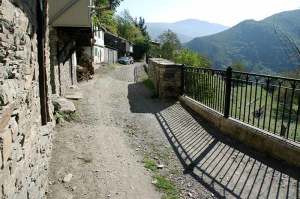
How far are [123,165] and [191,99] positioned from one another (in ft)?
14.3

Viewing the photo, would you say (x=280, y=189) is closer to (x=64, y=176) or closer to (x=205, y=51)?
(x=64, y=176)

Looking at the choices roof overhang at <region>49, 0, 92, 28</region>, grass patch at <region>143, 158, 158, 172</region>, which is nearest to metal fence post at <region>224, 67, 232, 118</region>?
grass patch at <region>143, 158, 158, 172</region>

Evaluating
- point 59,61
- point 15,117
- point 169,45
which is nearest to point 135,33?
point 169,45

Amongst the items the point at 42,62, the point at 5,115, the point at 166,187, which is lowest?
the point at 166,187

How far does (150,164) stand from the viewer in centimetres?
561

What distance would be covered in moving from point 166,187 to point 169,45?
5441 cm

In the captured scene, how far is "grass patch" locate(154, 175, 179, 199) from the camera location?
4539 mm

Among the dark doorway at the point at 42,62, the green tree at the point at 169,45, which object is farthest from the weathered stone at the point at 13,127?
the green tree at the point at 169,45

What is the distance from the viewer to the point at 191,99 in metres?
9.35

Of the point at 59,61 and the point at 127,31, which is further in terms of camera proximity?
the point at 127,31

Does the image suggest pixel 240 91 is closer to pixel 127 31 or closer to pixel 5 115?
pixel 5 115

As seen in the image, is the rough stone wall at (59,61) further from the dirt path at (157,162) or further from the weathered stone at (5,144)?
the weathered stone at (5,144)

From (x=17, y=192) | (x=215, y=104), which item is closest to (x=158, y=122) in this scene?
(x=215, y=104)

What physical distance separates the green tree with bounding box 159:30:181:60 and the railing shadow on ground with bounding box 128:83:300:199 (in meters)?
46.7
